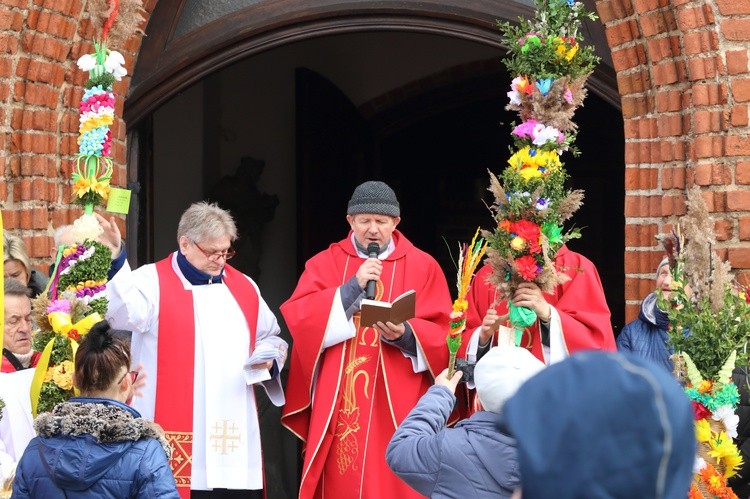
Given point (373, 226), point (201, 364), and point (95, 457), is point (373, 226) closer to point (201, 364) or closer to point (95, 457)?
point (201, 364)

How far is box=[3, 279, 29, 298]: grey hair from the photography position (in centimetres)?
516

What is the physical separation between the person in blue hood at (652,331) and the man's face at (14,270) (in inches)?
108

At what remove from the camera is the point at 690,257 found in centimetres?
477

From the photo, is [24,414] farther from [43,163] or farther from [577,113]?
[577,113]

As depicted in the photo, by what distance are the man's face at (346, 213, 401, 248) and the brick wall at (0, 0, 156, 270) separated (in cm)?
179

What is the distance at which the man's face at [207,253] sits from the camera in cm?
549

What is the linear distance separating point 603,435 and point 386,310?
3510 mm

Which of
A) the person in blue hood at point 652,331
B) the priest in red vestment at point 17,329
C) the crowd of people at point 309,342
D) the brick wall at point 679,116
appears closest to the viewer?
the priest in red vestment at point 17,329

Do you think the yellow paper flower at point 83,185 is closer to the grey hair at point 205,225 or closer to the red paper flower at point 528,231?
the grey hair at point 205,225

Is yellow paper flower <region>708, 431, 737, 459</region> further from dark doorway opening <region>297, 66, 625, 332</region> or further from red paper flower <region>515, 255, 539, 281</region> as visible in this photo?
dark doorway opening <region>297, 66, 625, 332</region>

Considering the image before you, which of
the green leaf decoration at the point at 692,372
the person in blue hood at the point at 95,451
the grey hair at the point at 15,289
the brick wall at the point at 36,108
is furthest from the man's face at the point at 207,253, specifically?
the green leaf decoration at the point at 692,372

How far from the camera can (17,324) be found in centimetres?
518

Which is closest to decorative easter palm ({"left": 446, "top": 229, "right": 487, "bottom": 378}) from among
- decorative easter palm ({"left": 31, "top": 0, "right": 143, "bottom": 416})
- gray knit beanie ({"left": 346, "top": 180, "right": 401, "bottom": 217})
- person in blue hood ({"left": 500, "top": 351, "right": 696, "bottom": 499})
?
gray knit beanie ({"left": 346, "top": 180, "right": 401, "bottom": 217})

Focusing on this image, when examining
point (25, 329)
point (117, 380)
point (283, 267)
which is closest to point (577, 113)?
point (283, 267)
